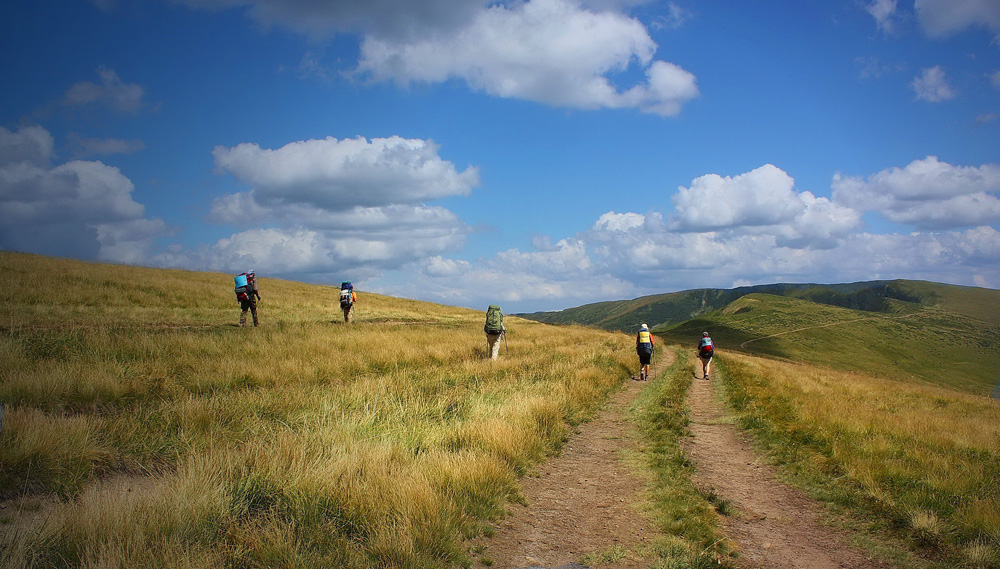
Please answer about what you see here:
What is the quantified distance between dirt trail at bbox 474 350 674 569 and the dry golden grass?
0.33 meters

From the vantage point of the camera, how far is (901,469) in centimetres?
671

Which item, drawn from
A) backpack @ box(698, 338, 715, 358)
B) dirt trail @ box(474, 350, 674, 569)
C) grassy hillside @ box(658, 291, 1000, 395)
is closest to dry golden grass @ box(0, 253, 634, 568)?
dirt trail @ box(474, 350, 674, 569)

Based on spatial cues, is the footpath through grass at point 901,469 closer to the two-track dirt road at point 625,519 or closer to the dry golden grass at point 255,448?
the two-track dirt road at point 625,519

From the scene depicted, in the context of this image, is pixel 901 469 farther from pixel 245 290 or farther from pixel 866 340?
pixel 866 340

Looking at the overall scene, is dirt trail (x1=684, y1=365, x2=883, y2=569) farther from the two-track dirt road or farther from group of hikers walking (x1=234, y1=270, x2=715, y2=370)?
group of hikers walking (x1=234, y1=270, x2=715, y2=370)

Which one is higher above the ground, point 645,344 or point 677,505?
point 645,344

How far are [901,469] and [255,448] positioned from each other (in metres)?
8.92

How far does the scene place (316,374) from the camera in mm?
12414

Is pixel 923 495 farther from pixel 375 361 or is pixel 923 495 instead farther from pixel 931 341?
Answer: pixel 931 341

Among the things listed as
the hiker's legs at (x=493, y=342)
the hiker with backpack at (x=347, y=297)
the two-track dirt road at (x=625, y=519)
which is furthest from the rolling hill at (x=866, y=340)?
the two-track dirt road at (x=625, y=519)

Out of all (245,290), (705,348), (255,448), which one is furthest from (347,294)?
(255,448)

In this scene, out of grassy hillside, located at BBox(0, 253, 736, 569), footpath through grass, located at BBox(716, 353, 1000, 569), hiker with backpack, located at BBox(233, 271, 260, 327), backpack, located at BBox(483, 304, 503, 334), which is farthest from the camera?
hiker with backpack, located at BBox(233, 271, 260, 327)

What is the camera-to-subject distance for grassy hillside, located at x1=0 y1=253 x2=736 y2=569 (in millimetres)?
3887

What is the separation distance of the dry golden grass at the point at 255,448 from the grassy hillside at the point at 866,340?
85.8 metres
